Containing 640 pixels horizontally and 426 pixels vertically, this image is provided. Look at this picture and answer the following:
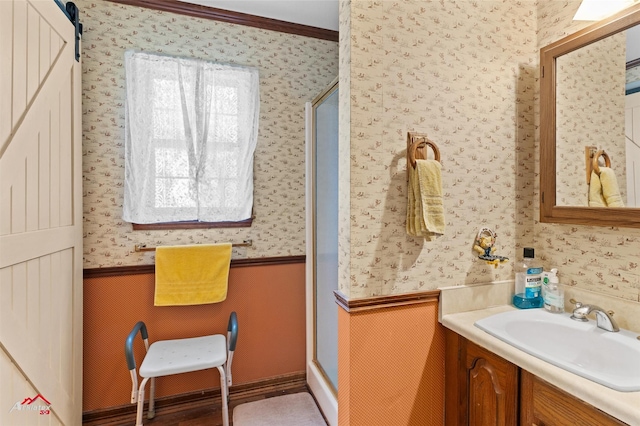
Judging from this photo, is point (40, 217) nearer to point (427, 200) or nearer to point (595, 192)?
point (427, 200)

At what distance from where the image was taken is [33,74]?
1.26 metres

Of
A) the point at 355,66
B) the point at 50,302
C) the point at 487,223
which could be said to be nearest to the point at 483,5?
the point at 355,66

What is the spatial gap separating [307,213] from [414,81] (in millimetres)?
1095

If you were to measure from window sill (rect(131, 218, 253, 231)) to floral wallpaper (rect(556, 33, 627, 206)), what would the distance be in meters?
1.69

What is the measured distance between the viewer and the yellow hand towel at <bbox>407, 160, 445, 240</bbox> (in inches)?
47.6

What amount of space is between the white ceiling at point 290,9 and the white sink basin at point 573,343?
1.97 meters

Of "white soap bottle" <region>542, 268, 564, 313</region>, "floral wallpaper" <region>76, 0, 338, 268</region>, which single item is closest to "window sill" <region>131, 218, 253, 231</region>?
"floral wallpaper" <region>76, 0, 338, 268</region>

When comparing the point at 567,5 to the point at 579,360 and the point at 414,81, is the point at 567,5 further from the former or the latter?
the point at 579,360

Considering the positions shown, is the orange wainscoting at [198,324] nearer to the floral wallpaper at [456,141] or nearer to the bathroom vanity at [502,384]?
the floral wallpaper at [456,141]

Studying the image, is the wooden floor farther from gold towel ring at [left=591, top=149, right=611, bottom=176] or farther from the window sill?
gold towel ring at [left=591, top=149, right=611, bottom=176]

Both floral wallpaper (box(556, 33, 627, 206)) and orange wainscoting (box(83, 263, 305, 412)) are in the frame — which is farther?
orange wainscoting (box(83, 263, 305, 412))

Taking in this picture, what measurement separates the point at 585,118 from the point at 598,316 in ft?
2.51

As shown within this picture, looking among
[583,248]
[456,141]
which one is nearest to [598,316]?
[583,248]

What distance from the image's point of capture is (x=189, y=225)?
1.92 meters
